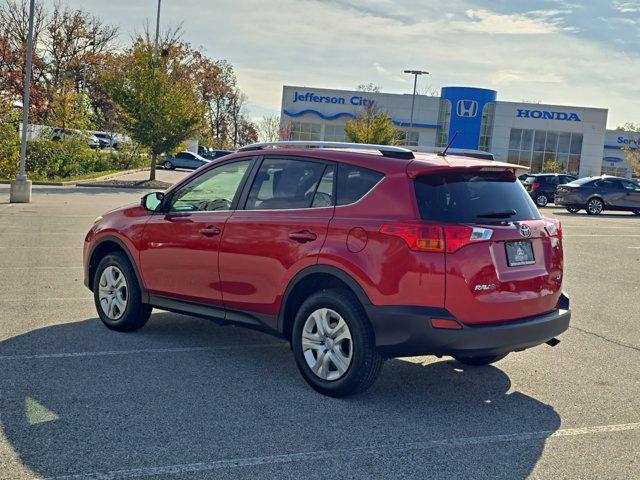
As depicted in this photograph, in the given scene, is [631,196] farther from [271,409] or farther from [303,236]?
[271,409]

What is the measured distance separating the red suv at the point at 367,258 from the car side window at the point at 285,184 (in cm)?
1

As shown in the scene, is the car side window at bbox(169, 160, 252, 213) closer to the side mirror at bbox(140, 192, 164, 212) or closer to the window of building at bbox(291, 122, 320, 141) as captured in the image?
the side mirror at bbox(140, 192, 164, 212)

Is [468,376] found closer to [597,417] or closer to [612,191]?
[597,417]

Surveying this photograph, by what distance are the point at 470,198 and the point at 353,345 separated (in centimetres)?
126

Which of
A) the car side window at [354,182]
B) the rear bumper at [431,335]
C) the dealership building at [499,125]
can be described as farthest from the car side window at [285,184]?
the dealership building at [499,125]

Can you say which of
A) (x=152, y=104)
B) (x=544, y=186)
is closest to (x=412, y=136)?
(x=544, y=186)

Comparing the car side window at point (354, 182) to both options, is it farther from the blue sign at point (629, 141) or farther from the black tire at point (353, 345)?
the blue sign at point (629, 141)

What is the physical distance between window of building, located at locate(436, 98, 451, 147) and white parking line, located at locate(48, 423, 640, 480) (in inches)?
2585

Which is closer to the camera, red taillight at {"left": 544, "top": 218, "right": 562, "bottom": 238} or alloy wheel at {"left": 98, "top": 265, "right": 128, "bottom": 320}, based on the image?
red taillight at {"left": 544, "top": 218, "right": 562, "bottom": 238}

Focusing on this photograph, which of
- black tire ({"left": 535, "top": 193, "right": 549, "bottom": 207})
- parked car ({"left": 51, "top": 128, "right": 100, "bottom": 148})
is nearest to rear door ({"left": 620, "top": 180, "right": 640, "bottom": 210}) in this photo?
black tire ({"left": 535, "top": 193, "right": 549, "bottom": 207})

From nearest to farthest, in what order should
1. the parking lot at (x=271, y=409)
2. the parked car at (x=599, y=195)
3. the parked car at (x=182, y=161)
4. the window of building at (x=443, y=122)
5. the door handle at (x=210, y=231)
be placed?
the parking lot at (x=271, y=409)
the door handle at (x=210, y=231)
the parked car at (x=599, y=195)
the parked car at (x=182, y=161)
the window of building at (x=443, y=122)

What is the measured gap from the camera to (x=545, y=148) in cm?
7081

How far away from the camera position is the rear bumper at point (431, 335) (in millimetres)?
4754

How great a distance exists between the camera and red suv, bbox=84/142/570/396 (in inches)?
188
